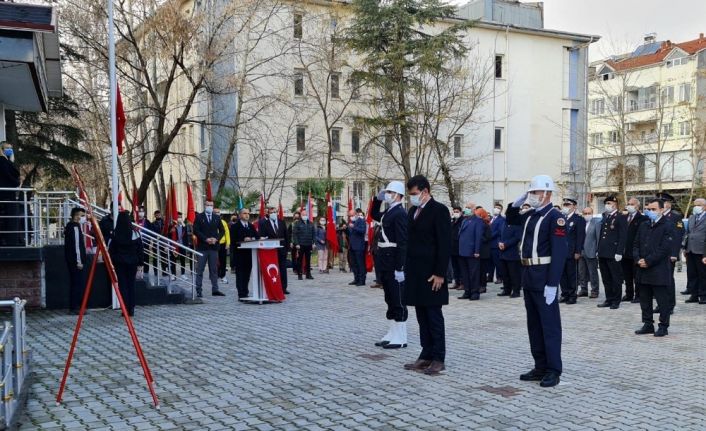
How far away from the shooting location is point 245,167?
3750 cm

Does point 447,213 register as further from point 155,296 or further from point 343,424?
point 155,296

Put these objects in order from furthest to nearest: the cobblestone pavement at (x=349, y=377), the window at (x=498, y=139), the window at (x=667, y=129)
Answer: the window at (x=498, y=139)
the window at (x=667, y=129)
the cobblestone pavement at (x=349, y=377)

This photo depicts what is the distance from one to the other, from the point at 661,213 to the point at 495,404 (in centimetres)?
575

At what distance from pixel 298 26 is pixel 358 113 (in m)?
6.65

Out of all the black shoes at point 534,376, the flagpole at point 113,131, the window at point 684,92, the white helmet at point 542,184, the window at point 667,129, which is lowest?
the black shoes at point 534,376

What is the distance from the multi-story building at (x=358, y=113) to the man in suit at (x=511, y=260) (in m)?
16.3

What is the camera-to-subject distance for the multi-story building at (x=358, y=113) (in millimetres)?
35156

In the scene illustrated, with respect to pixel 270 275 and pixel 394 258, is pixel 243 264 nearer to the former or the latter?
pixel 270 275

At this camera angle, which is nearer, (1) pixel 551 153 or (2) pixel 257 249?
(2) pixel 257 249

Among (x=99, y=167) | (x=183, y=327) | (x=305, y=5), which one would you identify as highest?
(x=305, y=5)

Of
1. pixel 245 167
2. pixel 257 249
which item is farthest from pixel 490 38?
pixel 257 249

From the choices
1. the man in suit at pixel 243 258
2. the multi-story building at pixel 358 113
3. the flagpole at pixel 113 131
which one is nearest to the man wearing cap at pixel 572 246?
the man in suit at pixel 243 258

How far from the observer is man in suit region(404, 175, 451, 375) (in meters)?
7.88

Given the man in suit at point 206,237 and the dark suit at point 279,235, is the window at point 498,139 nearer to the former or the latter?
the dark suit at point 279,235
